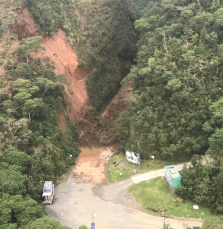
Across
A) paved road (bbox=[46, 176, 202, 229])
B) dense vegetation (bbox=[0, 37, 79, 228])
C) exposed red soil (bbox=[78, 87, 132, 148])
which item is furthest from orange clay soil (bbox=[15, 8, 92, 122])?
paved road (bbox=[46, 176, 202, 229])

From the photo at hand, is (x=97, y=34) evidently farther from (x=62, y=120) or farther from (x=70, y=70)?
(x=62, y=120)

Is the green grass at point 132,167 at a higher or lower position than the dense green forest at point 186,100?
lower

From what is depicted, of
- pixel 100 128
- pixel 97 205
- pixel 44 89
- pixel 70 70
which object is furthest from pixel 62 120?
pixel 97 205

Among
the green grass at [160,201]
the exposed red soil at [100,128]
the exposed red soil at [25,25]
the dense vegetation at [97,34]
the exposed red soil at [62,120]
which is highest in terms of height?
the exposed red soil at [25,25]

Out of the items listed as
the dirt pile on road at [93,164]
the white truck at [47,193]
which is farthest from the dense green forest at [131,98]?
the dirt pile on road at [93,164]

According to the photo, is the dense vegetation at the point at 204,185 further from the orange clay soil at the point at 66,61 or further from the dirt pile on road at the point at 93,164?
the orange clay soil at the point at 66,61

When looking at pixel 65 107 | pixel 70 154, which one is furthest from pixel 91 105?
pixel 70 154

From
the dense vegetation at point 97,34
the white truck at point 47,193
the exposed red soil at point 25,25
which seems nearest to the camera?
the white truck at point 47,193

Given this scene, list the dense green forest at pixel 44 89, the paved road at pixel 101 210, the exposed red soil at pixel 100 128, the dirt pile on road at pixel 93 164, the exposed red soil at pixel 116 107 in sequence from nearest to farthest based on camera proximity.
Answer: the dense green forest at pixel 44 89, the paved road at pixel 101 210, the dirt pile on road at pixel 93 164, the exposed red soil at pixel 100 128, the exposed red soil at pixel 116 107
